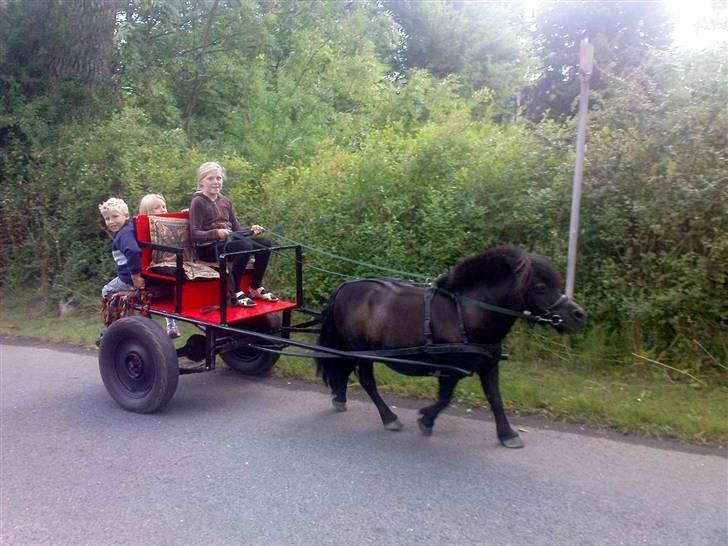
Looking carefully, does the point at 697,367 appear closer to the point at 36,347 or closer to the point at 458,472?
the point at 458,472

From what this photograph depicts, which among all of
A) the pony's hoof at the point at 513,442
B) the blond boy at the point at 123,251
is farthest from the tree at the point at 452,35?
the pony's hoof at the point at 513,442

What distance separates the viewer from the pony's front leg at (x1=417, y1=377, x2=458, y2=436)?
522 centimetres

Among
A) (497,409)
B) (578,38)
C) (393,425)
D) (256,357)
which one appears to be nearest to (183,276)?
(256,357)

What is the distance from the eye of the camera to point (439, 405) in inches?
208

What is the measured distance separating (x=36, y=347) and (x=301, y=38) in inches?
403

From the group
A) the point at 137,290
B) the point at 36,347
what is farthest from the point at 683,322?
the point at 36,347

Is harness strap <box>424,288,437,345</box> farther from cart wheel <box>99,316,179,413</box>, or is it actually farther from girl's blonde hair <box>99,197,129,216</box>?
girl's blonde hair <box>99,197,129,216</box>

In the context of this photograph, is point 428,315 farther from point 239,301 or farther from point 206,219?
point 206,219

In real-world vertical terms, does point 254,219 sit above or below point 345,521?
above

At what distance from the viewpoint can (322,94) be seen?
15.8m

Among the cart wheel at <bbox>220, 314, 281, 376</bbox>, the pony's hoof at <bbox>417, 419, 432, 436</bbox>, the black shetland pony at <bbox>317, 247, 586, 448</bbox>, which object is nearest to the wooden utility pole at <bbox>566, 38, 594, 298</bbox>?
the black shetland pony at <bbox>317, 247, 586, 448</bbox>

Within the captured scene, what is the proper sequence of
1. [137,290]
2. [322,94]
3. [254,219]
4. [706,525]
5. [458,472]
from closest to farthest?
[706,525], [458,472], [137,290], [254,219], [322,94]

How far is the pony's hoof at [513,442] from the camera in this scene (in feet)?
16.8

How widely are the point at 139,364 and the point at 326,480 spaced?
231 cm
